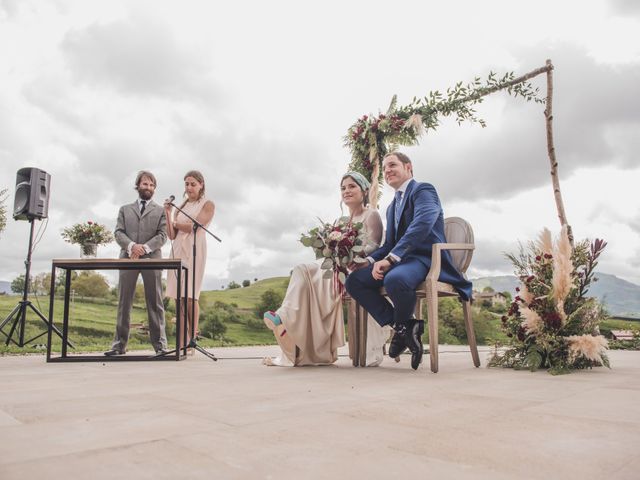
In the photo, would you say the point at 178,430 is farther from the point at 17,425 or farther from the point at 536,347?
the point at 536,347

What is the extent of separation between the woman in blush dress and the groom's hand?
7.07ft

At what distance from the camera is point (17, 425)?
158 centimetres

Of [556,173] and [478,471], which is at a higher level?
[556,173]

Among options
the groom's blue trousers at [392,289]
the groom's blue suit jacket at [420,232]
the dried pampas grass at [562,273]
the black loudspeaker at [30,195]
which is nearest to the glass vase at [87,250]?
the black loudspeaker at [30,195]

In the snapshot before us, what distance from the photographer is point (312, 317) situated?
389 cm

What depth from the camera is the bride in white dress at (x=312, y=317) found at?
379 centimetres

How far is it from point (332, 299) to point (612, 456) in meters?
2.77

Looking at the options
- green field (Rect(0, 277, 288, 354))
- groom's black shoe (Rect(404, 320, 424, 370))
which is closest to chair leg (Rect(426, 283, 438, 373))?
groom's black shoe (Rect(404, 320, 424, 370))

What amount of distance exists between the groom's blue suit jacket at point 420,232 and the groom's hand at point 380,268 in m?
0.10

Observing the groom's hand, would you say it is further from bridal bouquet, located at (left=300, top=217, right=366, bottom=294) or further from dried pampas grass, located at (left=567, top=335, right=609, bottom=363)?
dried pampas grass, located at (left=567, top=335, right=609, bottom=363)

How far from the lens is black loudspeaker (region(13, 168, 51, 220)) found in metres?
5.61

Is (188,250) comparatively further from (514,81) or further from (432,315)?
(514,81)

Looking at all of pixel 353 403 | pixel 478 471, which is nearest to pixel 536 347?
pixel 353 403

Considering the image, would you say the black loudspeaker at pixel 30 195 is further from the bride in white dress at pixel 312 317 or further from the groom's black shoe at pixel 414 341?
the groom's black shoe at pixel 414 341
